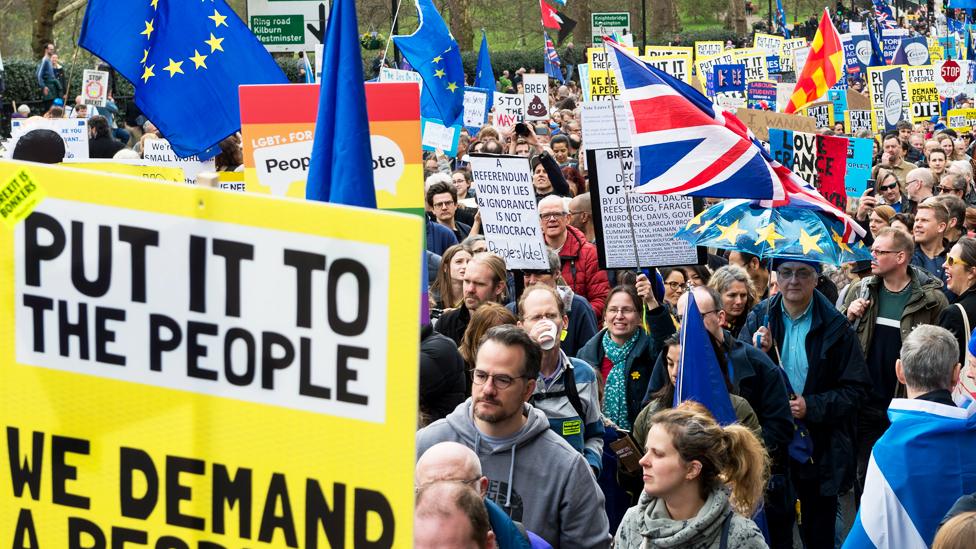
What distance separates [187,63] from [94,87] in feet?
39.4

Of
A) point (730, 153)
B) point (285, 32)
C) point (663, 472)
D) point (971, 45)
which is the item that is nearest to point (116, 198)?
point (663, 472)

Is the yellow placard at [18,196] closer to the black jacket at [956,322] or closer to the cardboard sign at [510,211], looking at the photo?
the black jacket at [956,322]

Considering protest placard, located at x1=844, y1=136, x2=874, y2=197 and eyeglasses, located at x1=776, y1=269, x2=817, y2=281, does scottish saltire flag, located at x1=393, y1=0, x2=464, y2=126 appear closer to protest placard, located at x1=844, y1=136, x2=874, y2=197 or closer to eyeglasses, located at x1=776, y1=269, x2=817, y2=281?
protest placard, located at x1=844, y1=136, x2=874, y2=197

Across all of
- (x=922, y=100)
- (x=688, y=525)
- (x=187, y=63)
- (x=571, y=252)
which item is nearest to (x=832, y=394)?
(x=571, y=252)

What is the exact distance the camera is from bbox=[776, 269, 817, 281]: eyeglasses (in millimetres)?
7000

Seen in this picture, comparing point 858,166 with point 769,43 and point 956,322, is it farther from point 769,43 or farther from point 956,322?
point 769,43

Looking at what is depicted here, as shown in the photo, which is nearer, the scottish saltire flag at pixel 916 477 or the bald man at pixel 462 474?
the bald man at pixel 462 474

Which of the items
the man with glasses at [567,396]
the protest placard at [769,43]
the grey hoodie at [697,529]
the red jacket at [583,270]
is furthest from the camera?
the protest placard at [769,43]

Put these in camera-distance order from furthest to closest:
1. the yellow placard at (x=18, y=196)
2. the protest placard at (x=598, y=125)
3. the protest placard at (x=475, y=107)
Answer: the protest placard at (x=475, y=107) < the protest placard at (x=598, y=125) < the yellow placard at (x=18, y=196)

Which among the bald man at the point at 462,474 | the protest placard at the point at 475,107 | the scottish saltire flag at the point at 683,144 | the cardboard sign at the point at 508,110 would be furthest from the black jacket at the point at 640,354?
the cardboard sign at the point at 508,110

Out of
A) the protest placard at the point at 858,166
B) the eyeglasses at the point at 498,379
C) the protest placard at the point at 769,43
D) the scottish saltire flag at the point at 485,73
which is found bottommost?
the eyeglasses at the point at 498,379

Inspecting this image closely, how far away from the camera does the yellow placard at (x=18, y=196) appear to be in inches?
90.1

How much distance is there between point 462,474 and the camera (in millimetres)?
3553

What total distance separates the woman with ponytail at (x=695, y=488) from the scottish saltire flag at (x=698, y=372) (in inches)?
29.9
